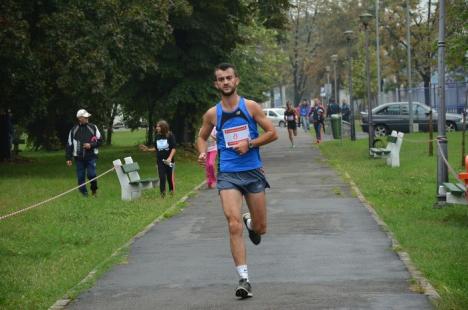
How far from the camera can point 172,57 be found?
32844mm

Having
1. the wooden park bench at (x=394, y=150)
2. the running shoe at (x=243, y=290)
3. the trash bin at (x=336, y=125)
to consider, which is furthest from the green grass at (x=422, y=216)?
the trash bin at (x=336, y=125)

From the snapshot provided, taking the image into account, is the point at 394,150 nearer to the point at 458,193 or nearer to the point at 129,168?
the point at 129,168

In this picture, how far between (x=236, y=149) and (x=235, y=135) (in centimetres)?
12

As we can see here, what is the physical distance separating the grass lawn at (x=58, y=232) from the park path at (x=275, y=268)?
0.43m

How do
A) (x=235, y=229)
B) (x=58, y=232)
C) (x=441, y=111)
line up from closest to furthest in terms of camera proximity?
(x=235, y=229) < (x=58, y=232) < (x=441, y=111)

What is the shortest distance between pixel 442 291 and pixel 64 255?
4957mm

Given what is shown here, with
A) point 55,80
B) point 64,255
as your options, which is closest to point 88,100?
point 55,80

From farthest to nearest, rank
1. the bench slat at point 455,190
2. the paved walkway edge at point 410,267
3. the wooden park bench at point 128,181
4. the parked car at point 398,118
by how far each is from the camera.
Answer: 1. the parked car at point 398,118
2. the wooden park bench at point 128,181
3. the bench slat at point 455,190
4. the paved walkway edge at point 410,267

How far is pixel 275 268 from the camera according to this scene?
992cm

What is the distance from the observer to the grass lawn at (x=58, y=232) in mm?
9484

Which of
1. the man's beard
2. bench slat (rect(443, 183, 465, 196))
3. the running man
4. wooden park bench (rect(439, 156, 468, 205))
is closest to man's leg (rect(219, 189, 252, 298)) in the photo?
the running man

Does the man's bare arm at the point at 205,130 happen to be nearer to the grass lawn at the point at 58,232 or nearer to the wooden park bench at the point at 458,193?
the grass lawn at the point at 58,232

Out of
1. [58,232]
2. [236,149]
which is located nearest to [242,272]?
[236,149]

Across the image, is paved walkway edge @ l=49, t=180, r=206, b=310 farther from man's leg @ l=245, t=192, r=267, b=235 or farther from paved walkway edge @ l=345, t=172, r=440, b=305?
paved walkway edge @ l=345, t=172, r=440, b=305
